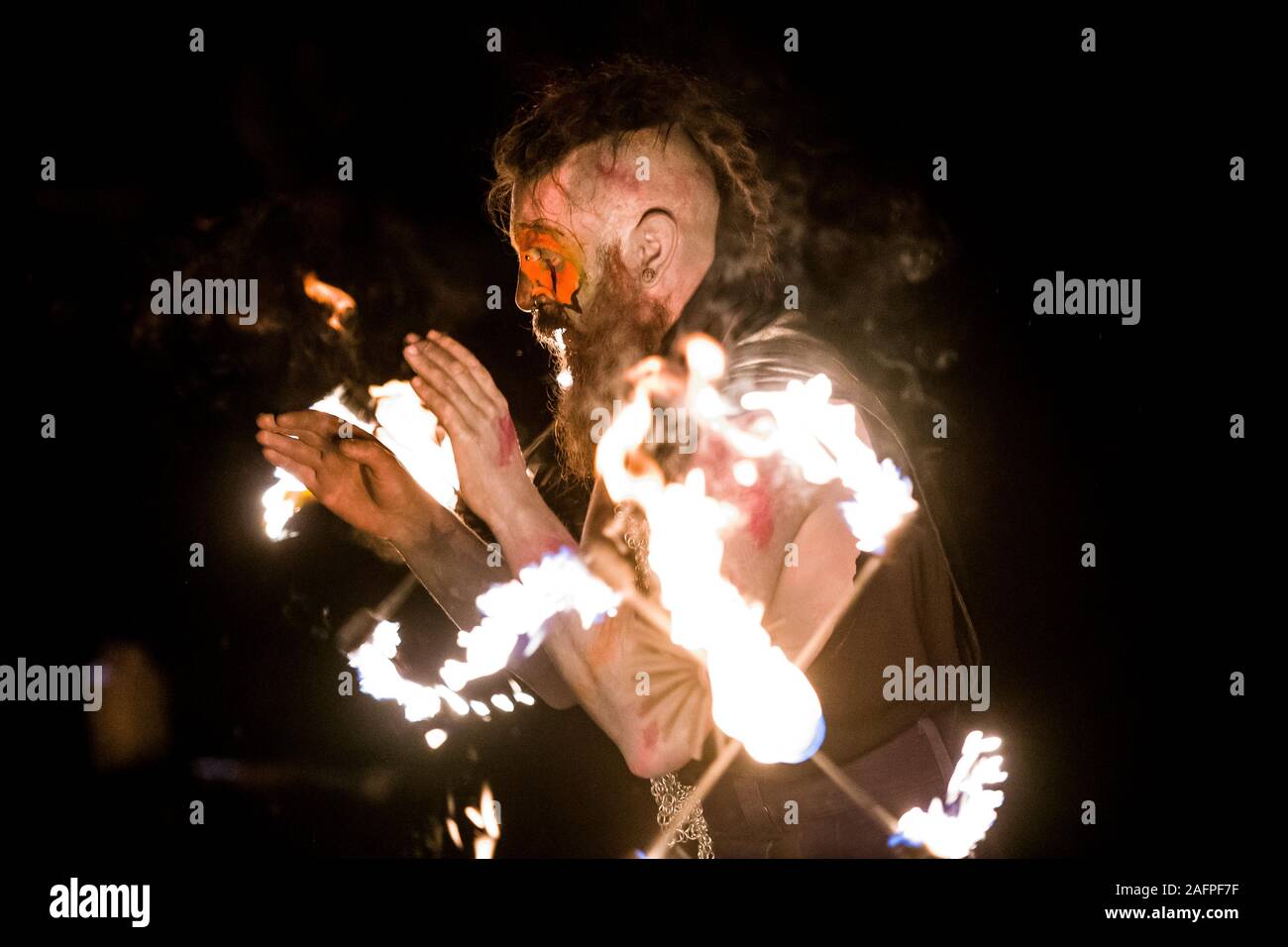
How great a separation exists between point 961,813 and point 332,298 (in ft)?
7.01

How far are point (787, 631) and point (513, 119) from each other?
5.27 feet

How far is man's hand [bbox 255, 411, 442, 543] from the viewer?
229 cm

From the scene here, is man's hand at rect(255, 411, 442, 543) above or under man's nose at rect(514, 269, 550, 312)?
under

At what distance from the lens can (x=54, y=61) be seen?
258 cm

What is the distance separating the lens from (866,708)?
204cm

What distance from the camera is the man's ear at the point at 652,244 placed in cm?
231

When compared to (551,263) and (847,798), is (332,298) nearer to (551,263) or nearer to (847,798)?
(551,263)

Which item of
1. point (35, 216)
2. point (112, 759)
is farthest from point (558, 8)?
point (112, 759)

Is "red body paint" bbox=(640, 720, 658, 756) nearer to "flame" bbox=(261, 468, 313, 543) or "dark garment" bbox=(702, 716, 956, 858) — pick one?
"dark garment" bbox=(702, 716, 956, 858)

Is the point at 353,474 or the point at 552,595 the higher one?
the point at 353,474
